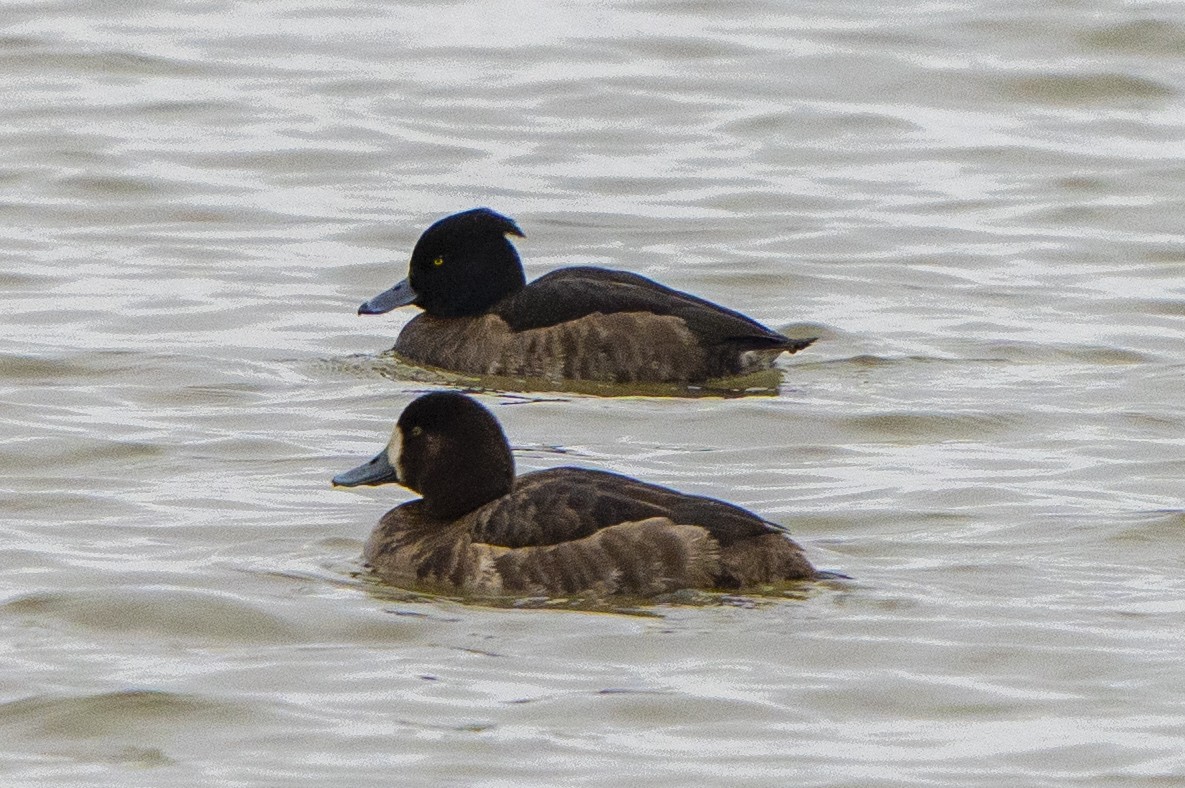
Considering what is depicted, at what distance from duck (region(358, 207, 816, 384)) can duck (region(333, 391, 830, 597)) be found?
11.3ft

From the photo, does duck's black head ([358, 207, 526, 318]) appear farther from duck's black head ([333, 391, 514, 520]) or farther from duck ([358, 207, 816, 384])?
duck's black head ([333, 391, 514, 520])

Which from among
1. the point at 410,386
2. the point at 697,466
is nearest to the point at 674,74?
the point at 410,386

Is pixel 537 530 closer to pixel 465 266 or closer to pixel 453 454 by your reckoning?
pixel 453 454

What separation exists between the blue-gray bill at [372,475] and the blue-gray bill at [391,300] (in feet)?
13.1

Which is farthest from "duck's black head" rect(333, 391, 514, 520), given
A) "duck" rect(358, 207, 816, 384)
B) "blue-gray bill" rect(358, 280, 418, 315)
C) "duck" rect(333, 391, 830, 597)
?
"blue-gray bill" rect(358, 280, 418, 315)

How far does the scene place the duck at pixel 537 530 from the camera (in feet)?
25.2

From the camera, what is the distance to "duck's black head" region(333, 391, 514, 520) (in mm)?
8148

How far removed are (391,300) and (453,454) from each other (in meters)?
4.44

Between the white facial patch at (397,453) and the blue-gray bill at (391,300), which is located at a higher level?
the blue-gray bill at (391,300)

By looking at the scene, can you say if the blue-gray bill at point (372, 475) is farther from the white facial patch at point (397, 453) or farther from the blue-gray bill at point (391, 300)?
the blue-gray bill at point (391, 300)

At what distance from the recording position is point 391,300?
12.5 meters

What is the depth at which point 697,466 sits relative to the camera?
9.88m

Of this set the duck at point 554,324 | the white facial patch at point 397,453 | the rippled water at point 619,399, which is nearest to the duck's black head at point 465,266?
Result: the duck at point 554,324

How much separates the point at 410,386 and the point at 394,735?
16.8 feet
